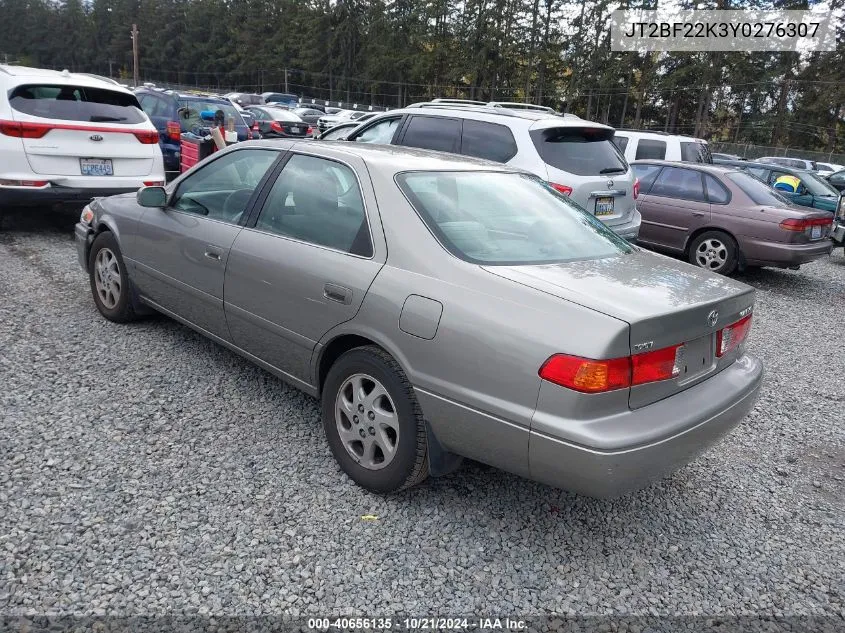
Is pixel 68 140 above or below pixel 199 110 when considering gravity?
below

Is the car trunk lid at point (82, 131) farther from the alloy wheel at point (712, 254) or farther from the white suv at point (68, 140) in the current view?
the alloy wheel at point (712, 254)

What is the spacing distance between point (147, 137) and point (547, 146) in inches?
184

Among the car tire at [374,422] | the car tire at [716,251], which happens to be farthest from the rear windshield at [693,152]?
the car tire at [374,422]

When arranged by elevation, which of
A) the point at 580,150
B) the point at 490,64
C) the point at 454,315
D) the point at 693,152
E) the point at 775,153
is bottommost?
the point at 454,315

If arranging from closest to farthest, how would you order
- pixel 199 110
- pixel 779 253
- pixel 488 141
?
pixel 488 141, pixel 779 253, pixel 199 110

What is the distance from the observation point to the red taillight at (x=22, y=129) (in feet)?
21.4

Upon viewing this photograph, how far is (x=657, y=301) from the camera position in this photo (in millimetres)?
2490

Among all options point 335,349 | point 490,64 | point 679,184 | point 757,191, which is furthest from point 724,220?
point 490,64

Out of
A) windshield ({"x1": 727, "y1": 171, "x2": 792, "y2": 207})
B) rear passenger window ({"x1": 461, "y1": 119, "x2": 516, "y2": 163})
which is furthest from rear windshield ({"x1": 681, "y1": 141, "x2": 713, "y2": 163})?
rear passenger window ({"x1": 461, "y1": 119, "x2": 516, "y2": 163})

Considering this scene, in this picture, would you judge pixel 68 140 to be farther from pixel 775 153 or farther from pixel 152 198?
pixel 775 153

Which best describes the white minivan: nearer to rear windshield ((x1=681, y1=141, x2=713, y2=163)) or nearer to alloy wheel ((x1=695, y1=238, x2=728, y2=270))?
rear windshield ((x1=681, y1=141, x2=713, y2=163))

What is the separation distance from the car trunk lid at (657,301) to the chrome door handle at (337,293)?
2.20ft

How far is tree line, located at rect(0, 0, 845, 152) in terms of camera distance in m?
47.2

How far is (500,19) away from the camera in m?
56.4
